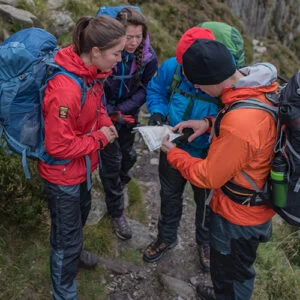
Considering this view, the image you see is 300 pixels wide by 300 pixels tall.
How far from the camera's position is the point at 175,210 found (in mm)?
4125

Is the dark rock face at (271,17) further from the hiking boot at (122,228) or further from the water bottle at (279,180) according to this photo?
the water bottle at (279,180)

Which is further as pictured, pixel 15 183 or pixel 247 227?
pixel 15 183

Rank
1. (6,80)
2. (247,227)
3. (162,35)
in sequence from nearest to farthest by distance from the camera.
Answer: (6,80) < (247,227) < (162,35)

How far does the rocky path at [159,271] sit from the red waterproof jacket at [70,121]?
1.64 meters

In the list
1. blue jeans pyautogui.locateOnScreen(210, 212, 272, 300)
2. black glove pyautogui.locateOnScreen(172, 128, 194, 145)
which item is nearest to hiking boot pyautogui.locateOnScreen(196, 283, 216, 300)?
blue jeans pyautogui.locateOnScreen(210, 212, 272, 300)

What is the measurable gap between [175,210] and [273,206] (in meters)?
1.61

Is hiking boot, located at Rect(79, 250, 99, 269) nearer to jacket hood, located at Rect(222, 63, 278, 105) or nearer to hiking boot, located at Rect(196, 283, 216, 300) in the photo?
hiking boot, located at Rect(196, 283, 216, 300)

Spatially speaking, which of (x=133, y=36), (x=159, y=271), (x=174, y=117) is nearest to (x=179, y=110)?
(x=174, y=117)

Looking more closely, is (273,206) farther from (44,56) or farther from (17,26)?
(17,26)

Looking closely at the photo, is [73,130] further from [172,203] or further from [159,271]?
[159,271]

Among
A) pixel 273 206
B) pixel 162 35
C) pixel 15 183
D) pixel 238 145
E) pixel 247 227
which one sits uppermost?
pixel 238 145

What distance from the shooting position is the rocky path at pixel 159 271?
4.04 meters

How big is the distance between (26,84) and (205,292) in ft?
10.0

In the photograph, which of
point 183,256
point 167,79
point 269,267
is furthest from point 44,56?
point 269,267
